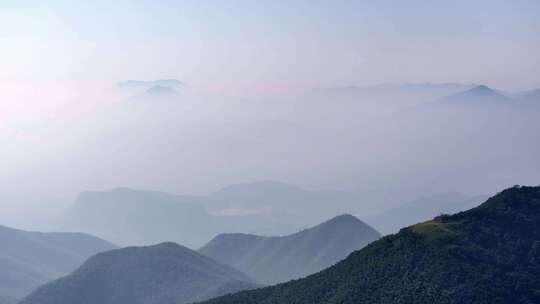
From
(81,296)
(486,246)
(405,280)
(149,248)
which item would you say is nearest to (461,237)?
(486,246)

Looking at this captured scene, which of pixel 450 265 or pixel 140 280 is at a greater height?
pixel 450 265

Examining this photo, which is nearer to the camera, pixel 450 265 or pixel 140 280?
pixel 450 265

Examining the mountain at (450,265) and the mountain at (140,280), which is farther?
the mountain at (140,280)

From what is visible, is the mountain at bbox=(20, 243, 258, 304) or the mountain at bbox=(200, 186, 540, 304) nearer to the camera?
the mountain at bbox=(200, 186, 540, 304)
